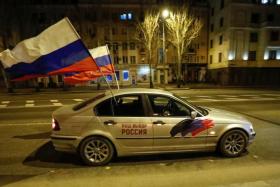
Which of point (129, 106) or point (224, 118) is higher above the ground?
point (129, 106)

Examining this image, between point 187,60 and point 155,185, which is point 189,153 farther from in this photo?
point 187,60

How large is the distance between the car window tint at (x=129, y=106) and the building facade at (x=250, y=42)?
132ft

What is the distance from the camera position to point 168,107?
6.07 metres

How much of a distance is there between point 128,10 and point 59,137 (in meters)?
44.3

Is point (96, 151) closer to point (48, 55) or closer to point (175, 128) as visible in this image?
point (175, 128)

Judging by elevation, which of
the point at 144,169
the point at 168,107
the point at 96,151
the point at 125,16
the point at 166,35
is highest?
the point at 125,16

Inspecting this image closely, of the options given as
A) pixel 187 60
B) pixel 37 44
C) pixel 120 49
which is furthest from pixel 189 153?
pixel 187 60

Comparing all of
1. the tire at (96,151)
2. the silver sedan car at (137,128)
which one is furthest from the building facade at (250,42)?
the tire at (96,151)

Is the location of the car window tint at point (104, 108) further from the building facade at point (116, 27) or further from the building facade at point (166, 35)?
the building facade at point (116, 27)

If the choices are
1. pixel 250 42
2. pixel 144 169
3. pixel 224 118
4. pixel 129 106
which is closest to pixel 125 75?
pixel 250 42

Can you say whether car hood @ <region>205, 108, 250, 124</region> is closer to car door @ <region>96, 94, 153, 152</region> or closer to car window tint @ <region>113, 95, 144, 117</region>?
car door @ <region>96, 94, 153, 152</region>

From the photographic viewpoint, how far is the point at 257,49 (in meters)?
44.3

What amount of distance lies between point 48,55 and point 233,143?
4.82 m

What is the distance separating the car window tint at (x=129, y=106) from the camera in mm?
5582
